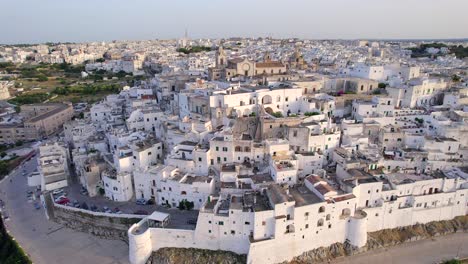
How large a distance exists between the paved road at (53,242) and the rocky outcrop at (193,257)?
287 centimetres

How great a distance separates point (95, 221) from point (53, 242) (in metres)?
3.40

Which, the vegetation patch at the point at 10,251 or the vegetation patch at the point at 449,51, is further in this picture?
the vegetation patch at the point at 449,51

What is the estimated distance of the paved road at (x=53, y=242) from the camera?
24344 millimetres

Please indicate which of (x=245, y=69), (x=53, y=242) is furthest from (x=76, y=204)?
(x=245, y=69)

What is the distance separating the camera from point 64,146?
36.1 meters

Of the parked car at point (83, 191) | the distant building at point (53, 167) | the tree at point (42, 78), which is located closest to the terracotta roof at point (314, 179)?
the parked car at point (83, 191)

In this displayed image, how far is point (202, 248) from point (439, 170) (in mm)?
19942

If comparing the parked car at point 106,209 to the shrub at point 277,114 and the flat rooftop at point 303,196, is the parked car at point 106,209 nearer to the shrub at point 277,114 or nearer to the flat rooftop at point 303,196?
the flat rooftop at point 303,196


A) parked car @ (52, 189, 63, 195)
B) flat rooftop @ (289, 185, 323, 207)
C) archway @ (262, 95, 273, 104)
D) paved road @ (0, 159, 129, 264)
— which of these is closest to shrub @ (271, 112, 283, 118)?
archway @ (262, 95, 273, 104)

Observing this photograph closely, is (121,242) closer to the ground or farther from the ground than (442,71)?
closer to the ground

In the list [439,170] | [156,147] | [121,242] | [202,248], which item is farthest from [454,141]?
[121,242]

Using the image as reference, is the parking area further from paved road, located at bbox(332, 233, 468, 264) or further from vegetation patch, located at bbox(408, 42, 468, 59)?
vegetation patch, located at bbox(408, 42, 468, 59)

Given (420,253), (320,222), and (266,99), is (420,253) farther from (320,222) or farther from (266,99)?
(266,99)

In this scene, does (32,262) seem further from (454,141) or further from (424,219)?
(454,141)
